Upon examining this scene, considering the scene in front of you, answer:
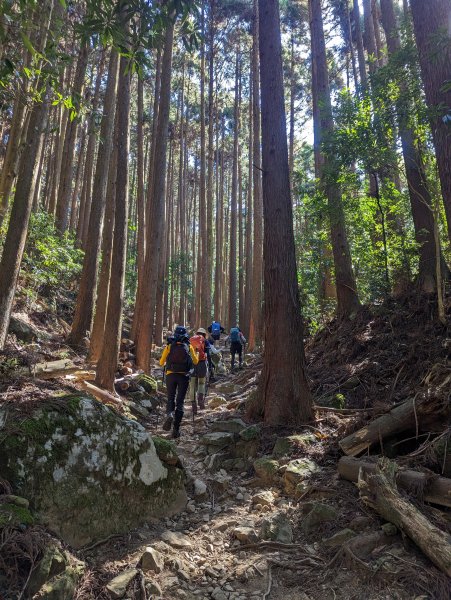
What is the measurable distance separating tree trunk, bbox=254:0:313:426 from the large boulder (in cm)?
251

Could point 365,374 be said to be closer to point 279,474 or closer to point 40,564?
point 279,474

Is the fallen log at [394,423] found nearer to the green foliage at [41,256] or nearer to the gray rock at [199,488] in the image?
the gray rock at [199,488]

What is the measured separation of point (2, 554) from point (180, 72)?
29.9m

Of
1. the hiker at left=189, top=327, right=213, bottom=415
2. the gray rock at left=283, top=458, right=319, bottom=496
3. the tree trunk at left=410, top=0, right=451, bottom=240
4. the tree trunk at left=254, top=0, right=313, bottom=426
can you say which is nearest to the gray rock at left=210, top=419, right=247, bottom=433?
the tree trunk at left=254, top=0, right=313, bottom=426

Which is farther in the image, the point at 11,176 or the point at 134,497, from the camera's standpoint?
the point at 11,176

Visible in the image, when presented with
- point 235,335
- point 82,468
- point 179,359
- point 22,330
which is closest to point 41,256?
point 22,330

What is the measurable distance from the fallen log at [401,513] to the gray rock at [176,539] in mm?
1560

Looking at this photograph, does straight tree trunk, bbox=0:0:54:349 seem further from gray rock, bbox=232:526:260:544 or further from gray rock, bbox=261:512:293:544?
gray rock, bbox=261:512:293:544

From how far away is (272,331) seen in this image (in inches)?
249

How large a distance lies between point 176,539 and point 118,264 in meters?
6.15

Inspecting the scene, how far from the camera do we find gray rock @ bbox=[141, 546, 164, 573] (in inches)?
119

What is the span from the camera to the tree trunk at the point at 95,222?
10.6 m

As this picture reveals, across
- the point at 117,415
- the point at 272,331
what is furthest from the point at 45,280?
the point at 117,415

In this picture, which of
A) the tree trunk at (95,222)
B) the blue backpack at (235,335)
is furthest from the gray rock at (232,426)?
the blue backpack at (235,335)
